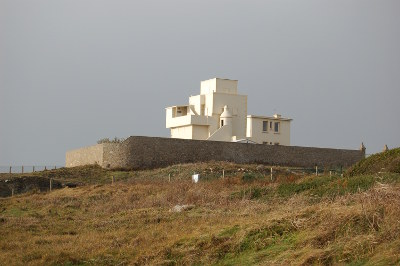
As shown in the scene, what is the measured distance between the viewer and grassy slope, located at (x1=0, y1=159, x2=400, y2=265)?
12578mm

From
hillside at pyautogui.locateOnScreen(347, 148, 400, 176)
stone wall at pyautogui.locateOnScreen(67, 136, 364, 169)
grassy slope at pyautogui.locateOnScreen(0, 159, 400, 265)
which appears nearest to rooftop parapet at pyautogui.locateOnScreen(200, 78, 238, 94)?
stone wall at pyautogui.locateOnScreen(67, 136, 364, 169)

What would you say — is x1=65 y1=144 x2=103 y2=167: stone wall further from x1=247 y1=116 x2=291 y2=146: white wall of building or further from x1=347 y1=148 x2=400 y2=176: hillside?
x1=347 y1=148 x2=400 y2=176: hillside

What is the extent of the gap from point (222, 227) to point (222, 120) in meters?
41.5

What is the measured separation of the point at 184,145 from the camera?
48750 mm

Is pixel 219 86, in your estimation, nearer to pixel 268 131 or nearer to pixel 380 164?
pixel 268 131

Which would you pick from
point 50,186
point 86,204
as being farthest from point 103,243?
point 50,186

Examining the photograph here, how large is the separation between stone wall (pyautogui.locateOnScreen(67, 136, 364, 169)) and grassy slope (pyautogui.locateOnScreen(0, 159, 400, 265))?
1883 centimetres

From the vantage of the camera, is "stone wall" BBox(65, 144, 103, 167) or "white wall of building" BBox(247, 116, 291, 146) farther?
"white wall of building" BBox(247, 116, 291, 146)

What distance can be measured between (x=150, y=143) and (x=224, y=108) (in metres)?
11.6

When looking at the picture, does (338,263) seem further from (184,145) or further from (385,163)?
(184,145)

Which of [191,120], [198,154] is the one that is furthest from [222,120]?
[198,154]

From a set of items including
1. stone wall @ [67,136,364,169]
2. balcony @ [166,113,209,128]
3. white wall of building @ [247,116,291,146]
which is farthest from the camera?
white wall of building @ [247,116,291,146]

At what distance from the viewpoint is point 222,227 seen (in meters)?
16.2

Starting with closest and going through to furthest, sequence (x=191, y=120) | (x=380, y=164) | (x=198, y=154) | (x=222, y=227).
Result: (x=222, y=227), (x=380, y=164), (x=198, y=154), (x=191, y=120)
